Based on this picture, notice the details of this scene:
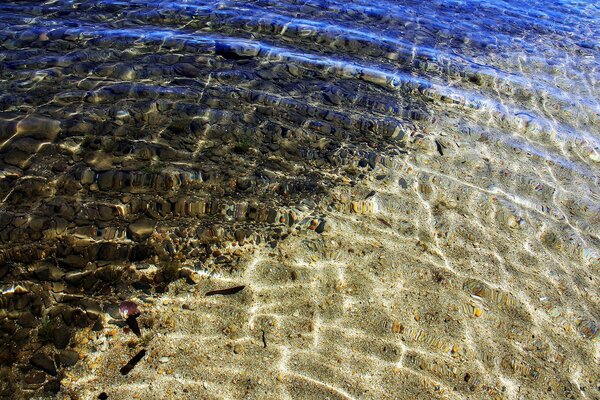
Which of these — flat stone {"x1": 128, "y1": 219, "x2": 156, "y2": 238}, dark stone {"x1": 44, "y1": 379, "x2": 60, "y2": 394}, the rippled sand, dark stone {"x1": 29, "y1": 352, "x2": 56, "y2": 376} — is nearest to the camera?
dark stone {"x1": 44, "y1": 379, "x2": 60, "y2": 394}

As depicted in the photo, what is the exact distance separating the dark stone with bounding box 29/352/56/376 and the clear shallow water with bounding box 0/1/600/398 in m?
0.08

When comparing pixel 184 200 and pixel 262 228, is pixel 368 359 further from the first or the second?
pixel 184 200

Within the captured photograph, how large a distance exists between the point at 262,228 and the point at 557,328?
275 cm

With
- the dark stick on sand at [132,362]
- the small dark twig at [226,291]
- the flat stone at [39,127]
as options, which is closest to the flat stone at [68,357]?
the dark stick on sand at [132,362]

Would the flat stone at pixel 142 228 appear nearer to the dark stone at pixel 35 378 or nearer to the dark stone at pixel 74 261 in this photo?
the dark stone at pixel 74 261

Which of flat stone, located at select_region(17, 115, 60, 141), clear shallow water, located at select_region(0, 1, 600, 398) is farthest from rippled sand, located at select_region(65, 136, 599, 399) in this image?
flat stone, located at select_region(17, 115, 60, 141)

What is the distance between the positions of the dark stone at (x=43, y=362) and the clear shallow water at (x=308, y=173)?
8cm

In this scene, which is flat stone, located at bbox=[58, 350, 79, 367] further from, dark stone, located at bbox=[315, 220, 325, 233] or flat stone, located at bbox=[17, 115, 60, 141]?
flat stone, located at bbox=[17, 115, 60, 141]

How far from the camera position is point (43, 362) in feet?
9.42

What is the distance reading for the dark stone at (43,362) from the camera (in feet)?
9.29

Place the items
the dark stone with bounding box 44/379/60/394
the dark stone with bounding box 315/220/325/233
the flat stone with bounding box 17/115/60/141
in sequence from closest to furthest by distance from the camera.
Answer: the dark stone with bounding box 44/379/60/394
the dark stone with bounding box 315/220/325/233
the flat stone with bounding box 17/115/60/141

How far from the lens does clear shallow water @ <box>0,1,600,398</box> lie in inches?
137

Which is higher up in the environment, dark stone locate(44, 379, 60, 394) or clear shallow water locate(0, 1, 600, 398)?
clear shallow water locate(0, 1, 600, 398)

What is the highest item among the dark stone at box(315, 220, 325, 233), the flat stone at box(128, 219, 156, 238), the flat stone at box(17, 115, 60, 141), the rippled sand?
the flat stone at box(17, 115, 60, 141)
